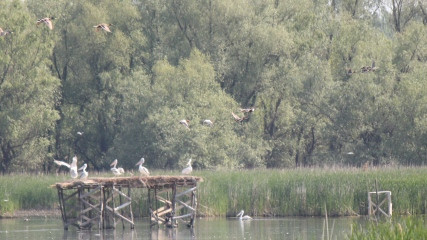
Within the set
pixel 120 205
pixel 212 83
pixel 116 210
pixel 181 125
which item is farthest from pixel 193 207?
pixel 212 83

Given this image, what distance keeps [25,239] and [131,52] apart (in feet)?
98.5

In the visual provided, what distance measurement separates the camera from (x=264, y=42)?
5422 cm

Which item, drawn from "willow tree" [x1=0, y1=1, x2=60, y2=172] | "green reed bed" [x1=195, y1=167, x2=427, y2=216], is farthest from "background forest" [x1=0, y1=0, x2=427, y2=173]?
"green reed bed" [x1=195, y1=167, x2=427, y2=216]

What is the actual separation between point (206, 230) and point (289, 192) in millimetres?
5271

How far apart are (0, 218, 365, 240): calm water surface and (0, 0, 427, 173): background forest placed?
16219mm

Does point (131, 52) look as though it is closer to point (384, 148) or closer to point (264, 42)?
point (264, 42)

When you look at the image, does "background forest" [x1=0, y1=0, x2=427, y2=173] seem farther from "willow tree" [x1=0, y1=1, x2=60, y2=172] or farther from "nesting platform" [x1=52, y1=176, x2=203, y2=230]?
"nesting platform" [x1=52, y1=176, x2=203, y2=230]

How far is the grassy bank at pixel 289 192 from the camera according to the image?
32.9 meters

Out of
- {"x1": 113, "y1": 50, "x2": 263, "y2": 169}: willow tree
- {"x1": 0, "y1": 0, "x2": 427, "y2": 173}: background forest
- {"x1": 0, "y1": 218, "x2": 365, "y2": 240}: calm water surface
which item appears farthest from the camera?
{"x1": 0, "y1": 0, "x2": 427, "y2": 173}: background forest

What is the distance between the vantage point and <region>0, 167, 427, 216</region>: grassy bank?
32.9 metres

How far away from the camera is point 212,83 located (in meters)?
53.0

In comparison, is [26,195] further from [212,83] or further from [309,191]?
[212,83]

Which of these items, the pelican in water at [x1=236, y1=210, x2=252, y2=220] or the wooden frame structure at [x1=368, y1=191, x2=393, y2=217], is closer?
A: the wooden frame structure at [x1=368, y1=191, x2=393, y2=217]

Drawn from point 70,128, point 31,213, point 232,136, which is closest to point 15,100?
point 70,128
